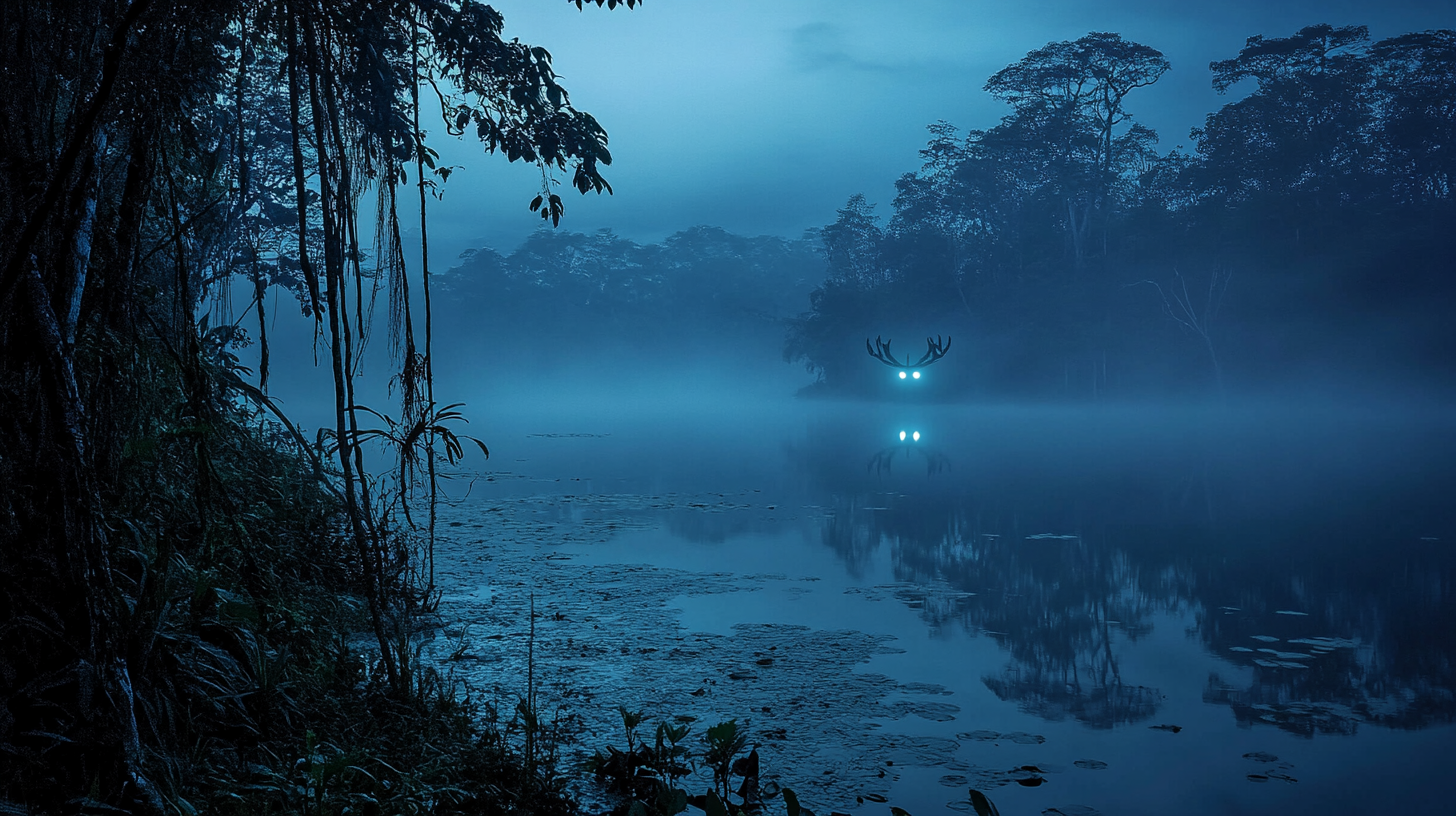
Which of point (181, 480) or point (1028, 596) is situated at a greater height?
point (181, 480)

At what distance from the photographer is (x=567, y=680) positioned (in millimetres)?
5027

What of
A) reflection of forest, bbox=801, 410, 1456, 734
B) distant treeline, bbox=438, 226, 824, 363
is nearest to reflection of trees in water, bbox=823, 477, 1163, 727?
reflection of forest, bbox=801, 410, 1456, 734

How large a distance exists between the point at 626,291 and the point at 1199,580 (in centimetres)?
7510

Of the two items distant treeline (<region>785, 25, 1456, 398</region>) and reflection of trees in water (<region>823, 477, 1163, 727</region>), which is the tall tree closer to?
distant treeline (<region>785, 25, 1456, 398</region>)

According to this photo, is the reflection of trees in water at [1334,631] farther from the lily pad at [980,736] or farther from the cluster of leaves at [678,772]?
the cluster of leaves at [678,772]

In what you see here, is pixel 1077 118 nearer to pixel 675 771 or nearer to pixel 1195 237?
pixel 1195 237

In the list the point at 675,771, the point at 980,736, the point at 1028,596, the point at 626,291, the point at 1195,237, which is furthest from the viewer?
the point at 626,291

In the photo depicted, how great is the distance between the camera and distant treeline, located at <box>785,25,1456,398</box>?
99.6 feet

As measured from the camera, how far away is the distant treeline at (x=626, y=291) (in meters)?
80.0

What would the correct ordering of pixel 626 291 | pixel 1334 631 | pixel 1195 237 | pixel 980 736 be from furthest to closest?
pixel 626 291 < pixel 1195 237 < pixel 1334 631 < pixel 980 736

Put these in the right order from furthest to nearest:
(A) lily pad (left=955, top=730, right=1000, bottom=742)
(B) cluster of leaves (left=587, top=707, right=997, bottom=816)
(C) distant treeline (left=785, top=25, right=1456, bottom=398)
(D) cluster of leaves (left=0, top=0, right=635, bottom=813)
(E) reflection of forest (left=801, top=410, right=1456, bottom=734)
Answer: (C) distant treeline (left=785, top=25, right=1456, bottom=398) → (E) reflection of forest (left=801, top=410, right=1456, bottom=734) → (A) lily pad (left=955, top=730, right=1000, bottom=742) → (B) cluster of leaves (left=587, top=707, right=997, bottom=816) → (D) cluster of leaves (left=0, top=0, right=635, bottom=813)

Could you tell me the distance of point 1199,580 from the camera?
7836 mm

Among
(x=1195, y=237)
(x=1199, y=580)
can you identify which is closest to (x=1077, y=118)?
(x=1195, y=237)

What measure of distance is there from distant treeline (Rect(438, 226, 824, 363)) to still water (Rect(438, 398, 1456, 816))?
6087cm
